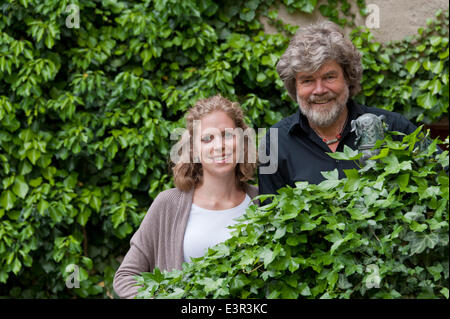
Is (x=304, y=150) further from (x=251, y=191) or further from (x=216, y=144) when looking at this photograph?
(x=216, y=144)

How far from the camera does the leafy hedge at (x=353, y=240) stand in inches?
49.9

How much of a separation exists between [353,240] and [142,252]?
1.17m

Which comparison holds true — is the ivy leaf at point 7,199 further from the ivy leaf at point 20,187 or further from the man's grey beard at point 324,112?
the man's grey beard at point 324,112

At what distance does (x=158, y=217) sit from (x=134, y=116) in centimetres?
144

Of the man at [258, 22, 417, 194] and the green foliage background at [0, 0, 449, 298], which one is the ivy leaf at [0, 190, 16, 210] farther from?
the man at [258, 22, 417, 194]

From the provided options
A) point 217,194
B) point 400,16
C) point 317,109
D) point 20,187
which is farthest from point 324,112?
point 20,187

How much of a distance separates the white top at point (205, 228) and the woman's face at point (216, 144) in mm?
165

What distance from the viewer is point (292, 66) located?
7.74ft

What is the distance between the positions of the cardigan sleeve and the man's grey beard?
743 mm

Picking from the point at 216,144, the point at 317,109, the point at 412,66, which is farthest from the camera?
the point at 412,66

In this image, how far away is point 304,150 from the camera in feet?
8.03

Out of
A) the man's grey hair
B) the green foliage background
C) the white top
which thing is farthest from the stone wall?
the white top

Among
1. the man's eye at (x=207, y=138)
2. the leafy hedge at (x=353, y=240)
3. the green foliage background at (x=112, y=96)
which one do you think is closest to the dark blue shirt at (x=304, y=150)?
the man's eye at (x=207, y=138)
